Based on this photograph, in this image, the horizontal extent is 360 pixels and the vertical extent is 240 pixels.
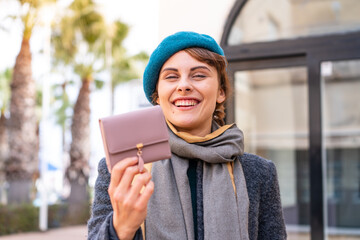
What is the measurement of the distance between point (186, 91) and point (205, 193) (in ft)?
1.10

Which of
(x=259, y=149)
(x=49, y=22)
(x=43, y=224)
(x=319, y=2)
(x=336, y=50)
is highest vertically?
(x=49, y=22)

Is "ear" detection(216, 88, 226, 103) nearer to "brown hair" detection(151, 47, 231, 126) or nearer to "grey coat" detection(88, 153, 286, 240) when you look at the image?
"brown hair" detection(151, 47, 231, 126)

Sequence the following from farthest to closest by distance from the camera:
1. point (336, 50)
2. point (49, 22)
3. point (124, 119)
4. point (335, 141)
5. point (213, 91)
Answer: point (49, 22) → point (335, 141) → point (336, 50) → point (213, 91) → point (124, 119)

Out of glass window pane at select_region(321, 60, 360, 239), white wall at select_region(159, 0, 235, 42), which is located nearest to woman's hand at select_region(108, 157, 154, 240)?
white wall at select_region(159, 0, 235, 42)

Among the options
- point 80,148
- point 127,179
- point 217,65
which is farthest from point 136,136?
point 80,148

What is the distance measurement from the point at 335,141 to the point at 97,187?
8275 millimetres

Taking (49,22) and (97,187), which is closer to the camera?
(97,187)

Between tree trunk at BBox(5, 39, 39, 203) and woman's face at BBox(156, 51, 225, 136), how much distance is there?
1547cm

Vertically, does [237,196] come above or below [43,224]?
above

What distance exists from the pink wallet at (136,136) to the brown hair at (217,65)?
0.38m

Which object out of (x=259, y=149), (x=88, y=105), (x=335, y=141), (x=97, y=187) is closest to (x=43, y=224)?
(x=88, y=105)

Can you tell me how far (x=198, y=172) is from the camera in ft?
5.65

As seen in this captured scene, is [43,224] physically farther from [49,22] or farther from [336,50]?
[336,50]

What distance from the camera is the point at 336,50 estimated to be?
475 centimetres
